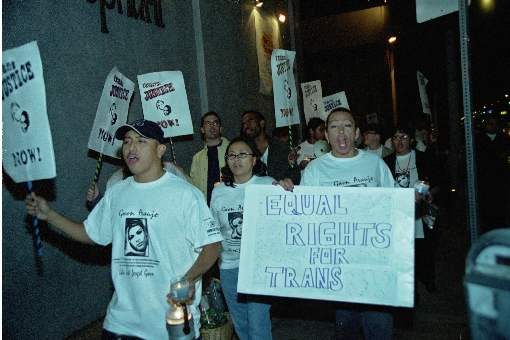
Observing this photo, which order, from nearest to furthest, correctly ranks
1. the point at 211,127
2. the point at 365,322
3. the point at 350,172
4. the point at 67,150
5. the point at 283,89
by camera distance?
1. the point at 365,322
2. the point at 350,172
3. the point at 67,150
4. the point at 211,127
5. the point at 283,89

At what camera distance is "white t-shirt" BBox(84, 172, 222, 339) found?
2.95 metres

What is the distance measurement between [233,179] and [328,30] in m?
22.1

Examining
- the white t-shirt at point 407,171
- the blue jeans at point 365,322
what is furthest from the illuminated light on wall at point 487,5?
the blue jeans at point 365,322

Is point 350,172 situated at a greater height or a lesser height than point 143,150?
lesser

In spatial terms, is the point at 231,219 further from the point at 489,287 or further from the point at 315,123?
the point at 315,123

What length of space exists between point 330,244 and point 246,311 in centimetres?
118

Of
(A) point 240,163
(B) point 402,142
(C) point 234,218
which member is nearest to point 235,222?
(C) point 234,218

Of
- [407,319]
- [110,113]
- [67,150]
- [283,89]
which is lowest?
[407,319]

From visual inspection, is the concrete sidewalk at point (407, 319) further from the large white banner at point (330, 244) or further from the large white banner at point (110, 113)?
the large white banner at point (110, 113)

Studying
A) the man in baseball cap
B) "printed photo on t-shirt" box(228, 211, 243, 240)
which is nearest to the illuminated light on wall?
"printed photo on t-shirt" box(228, 211, 243, 240)

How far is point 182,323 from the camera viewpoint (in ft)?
8.54

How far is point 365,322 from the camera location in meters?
3.81

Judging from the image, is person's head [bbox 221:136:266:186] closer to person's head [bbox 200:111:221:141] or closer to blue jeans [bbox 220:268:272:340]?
blue jeans [bbox 220:268:272:340]

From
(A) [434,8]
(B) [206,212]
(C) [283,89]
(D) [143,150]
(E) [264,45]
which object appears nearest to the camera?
(B) [206,212]
